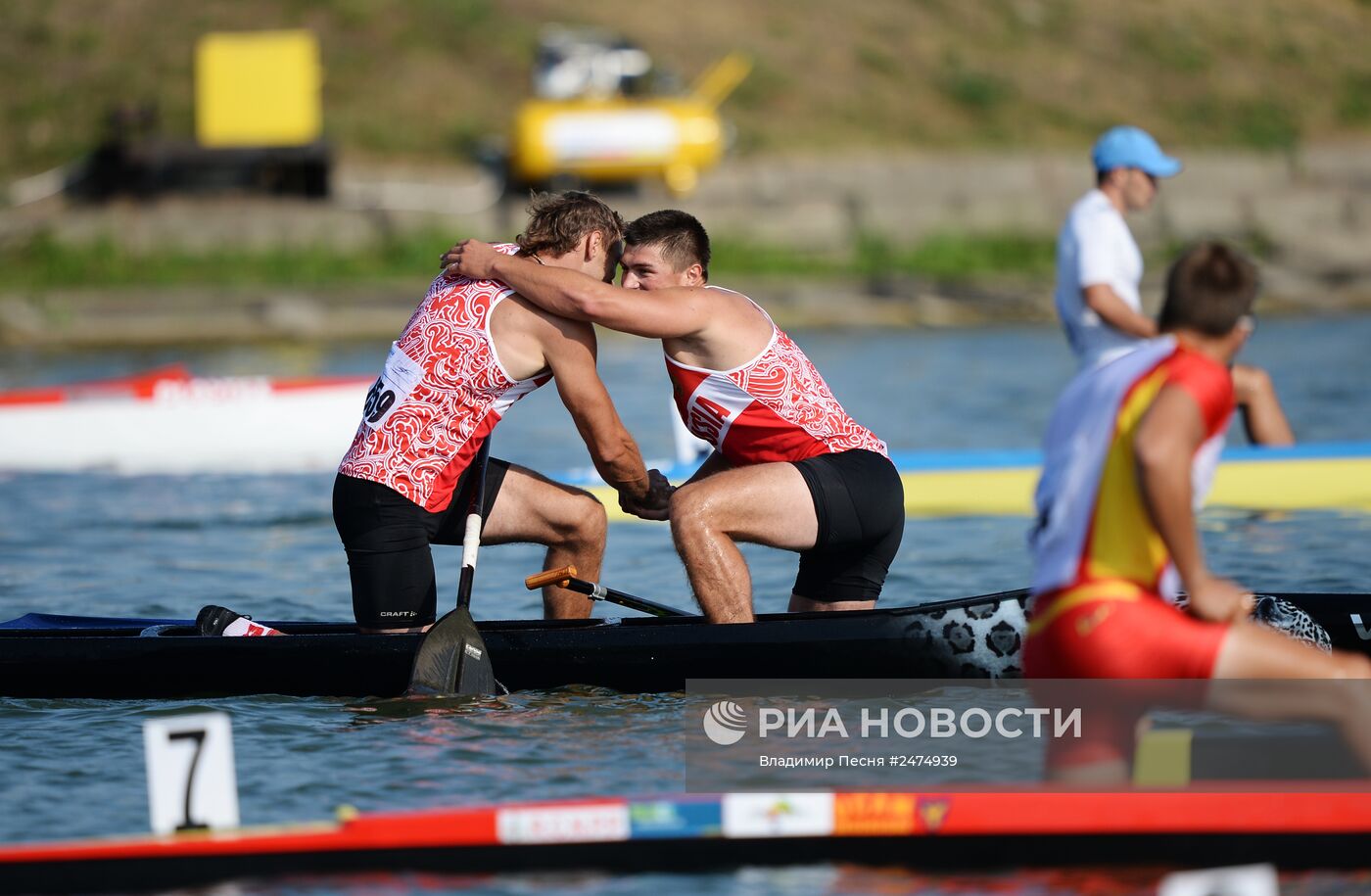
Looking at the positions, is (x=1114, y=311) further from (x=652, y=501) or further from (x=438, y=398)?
(x=438, y=398)

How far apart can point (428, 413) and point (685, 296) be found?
878mm

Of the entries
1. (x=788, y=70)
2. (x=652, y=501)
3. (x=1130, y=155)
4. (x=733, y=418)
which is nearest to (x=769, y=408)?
(x=733, y=418)

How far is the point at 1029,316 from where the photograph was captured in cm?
2117

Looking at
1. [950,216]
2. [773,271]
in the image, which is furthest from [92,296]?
[950,216]

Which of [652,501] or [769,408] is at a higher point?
[769,408]

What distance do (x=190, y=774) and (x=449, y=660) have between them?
1.50m

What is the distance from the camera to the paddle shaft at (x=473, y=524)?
214 inches

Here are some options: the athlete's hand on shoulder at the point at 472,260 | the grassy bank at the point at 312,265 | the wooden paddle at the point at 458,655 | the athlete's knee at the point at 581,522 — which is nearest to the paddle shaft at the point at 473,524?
the wooden paddle at the point at 458,655

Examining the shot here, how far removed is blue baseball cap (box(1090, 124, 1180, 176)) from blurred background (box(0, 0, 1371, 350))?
12858mm

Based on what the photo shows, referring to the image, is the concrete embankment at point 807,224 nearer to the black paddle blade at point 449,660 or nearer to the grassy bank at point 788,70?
the grassy bank at point 788,70

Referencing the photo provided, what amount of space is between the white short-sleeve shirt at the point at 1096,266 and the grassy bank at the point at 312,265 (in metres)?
13.5

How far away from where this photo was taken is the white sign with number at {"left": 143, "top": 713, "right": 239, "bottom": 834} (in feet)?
13.0

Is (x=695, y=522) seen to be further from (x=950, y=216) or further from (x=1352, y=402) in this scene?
(x=950, y=216)

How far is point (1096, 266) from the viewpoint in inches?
286
